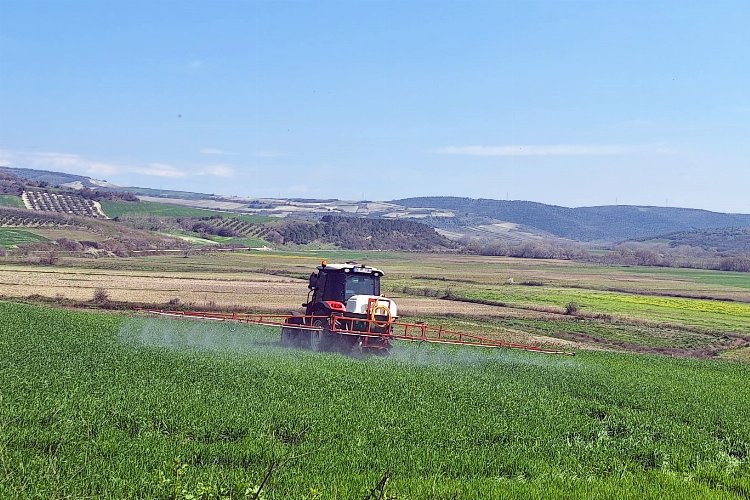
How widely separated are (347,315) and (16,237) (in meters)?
86.9

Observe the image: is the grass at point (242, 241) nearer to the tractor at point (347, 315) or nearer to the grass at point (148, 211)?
the grass at point (148, 211)

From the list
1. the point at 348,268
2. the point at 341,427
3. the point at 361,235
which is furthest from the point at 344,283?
the point at 361,235

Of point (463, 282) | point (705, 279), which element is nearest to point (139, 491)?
point (463, 282)

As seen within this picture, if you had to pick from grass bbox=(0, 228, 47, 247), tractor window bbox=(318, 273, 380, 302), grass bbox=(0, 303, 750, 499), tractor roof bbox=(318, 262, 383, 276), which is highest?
tractor roof bbox=(318, 262, 383, 276)

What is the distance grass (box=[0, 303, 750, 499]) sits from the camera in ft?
32.2

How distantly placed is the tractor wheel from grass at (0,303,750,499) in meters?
2.36

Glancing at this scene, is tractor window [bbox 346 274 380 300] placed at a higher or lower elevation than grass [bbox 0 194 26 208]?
lower

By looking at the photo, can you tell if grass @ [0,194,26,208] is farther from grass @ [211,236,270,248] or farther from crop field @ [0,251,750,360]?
crop field @ [0,251,750,360]

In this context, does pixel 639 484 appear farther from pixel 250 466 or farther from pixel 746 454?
pixel 250 466

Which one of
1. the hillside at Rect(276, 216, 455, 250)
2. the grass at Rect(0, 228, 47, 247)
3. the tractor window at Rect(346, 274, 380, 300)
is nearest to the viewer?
the tractor window at Rect(346, 274, 380, 300)

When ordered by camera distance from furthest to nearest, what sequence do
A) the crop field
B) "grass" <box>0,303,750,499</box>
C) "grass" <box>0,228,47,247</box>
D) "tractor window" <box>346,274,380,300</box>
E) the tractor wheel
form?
"grass" <box>0,228,47,247</box>
the crop field
"tractor window" <box>346,274,380,300</box>
the tractor wheel
"grass" <box>0,303,750,499</box>

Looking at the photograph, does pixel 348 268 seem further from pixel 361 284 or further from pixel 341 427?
pixel 341 427

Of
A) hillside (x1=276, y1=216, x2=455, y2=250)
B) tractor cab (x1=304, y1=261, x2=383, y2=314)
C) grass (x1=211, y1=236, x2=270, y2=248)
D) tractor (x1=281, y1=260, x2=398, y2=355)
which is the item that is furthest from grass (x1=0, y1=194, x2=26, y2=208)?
tractor cab (x1=304, y1=261, x2=383, y2=314)

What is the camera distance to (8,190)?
158 metres
